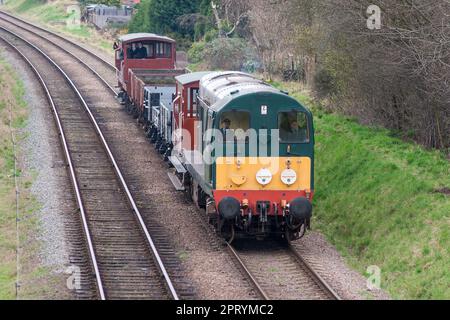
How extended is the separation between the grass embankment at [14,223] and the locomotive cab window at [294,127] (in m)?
5.22

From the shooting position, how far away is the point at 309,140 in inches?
714

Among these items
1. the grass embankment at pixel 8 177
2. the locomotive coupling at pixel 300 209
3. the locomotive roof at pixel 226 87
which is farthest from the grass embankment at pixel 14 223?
the locomotive coupling at pixel 300 209

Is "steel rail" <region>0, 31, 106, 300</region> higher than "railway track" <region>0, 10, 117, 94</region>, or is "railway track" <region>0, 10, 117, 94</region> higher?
"railway track" <region>0, 10, 117, 94</region>

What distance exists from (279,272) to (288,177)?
2.00 metres

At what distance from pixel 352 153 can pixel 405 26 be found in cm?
333

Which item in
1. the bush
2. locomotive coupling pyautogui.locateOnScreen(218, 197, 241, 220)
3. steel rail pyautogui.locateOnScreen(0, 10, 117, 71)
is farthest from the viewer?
steel rail pyautogui.locateOnScreen(0, 10, 117, 71)

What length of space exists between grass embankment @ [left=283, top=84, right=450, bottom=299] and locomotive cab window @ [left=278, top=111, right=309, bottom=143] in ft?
8.39

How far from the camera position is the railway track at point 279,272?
1560 centimetres

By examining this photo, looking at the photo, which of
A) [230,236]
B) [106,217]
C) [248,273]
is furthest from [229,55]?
[248,273]

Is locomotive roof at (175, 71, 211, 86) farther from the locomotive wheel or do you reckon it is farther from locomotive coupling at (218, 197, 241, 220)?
locomotive coupling at (218, 197, 241, 220)

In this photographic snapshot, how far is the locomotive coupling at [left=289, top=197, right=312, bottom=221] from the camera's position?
17.8 m

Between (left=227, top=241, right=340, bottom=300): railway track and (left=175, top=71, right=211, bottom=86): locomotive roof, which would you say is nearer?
(left=227, top=241, right=340, bottom=300): railway track

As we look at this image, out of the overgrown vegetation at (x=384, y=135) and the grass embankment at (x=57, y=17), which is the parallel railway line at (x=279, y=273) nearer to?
the overgrown vegetation at (x=384, y=135)

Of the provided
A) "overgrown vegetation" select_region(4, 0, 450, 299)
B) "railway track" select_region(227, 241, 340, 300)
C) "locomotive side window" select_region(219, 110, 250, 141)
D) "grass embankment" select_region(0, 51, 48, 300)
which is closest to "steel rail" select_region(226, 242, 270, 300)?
"railway track" select_region(227, 241, 340, 300)
